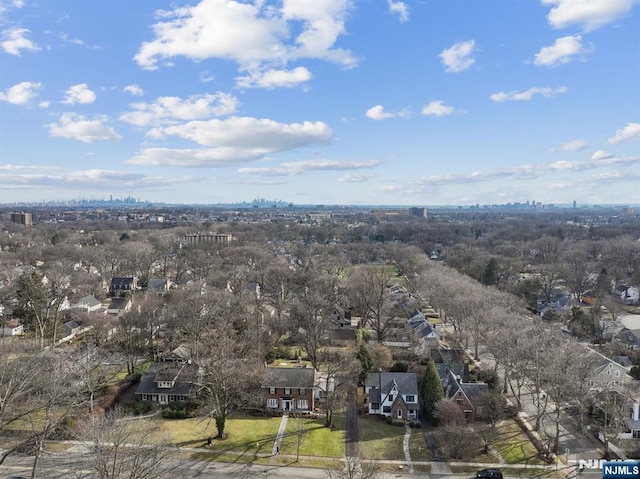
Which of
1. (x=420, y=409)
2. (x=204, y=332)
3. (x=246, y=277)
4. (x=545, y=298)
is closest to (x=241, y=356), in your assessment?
(x=204, y=332)

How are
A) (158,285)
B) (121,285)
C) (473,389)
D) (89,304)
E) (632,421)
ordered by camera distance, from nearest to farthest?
(632,421), (473,389), (89,304), (158,285), (121,285)

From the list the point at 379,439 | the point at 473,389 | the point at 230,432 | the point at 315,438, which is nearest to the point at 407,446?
the point at 379,439

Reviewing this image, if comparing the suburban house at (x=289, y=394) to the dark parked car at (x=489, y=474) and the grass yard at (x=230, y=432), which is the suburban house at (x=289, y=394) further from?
the dark parked car at (x=489, y=474)

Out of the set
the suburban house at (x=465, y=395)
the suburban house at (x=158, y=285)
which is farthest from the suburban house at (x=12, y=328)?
the suburban house at (x=465, y=395)

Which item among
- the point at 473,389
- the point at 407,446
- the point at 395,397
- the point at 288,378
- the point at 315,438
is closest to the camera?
the point at 407,446

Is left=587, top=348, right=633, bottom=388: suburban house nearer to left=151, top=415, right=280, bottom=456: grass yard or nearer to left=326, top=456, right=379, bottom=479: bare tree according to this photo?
left=326, top=456, right=379, bottom=479: bare tree

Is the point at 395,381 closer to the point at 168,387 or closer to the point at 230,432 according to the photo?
the point at 230,432

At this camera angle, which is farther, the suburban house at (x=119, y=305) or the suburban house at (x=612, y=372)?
the suburban house at (x=119, y=305)

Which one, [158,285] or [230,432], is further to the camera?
[158,285]
